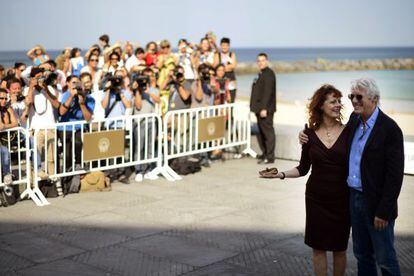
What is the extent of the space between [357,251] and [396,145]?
97 cm

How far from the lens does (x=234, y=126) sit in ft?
44.6

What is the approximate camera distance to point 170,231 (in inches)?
336

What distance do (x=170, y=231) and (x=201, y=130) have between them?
14.0 ft

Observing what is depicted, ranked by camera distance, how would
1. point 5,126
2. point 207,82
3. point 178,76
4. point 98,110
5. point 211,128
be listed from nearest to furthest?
point 5,126 < point 98,110 < point 178,76 < point 211,128 < point 207,82

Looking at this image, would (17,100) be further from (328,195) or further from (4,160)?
(328,195)

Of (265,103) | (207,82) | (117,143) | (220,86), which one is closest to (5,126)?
(117,143)

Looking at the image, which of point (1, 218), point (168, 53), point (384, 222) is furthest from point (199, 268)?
point (168, 53)

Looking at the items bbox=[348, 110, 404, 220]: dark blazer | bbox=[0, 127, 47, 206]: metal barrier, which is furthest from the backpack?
bbox=[348, 110, 404, 220]: dark blazer

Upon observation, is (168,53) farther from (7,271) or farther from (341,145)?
(341,145)

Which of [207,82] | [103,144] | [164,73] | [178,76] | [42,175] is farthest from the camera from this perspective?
[207,82]

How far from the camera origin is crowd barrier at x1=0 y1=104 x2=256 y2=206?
10.0m

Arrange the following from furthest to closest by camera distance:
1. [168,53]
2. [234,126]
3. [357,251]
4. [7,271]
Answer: [168,53]
[234,126]
[7,271]
[357,251]

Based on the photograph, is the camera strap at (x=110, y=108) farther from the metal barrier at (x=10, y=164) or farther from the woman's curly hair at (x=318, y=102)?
the woman's curly hair at (x=318, y=102)

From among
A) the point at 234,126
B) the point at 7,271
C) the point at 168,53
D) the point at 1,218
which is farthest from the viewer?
the point at 168,53
